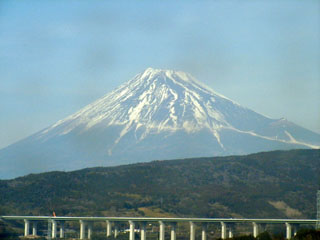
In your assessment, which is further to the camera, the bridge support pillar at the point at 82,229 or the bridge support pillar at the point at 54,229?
the bridge support pillar at the point at 82,229

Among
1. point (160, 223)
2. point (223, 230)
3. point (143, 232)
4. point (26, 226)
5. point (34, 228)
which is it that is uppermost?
point (160, 223)

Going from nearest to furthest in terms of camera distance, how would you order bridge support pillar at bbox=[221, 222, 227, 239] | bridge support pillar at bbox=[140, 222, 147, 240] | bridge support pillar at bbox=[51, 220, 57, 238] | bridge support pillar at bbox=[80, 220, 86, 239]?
bridge support pillar at bbox=[140, 222, 147, 240] → bridge support pillar at bbox=[221, 222, 227, 239] → bridge support pillar at bbox=[51, 220, 57, 238] → bridge support pillar at bbox=[80, 220, 86, 239]

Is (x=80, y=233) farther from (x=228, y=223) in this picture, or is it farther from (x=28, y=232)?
(x=228, y=223)

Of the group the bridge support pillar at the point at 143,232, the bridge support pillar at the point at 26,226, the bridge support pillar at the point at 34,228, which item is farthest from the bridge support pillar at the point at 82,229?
the bridge support pillar at the point at 143,232

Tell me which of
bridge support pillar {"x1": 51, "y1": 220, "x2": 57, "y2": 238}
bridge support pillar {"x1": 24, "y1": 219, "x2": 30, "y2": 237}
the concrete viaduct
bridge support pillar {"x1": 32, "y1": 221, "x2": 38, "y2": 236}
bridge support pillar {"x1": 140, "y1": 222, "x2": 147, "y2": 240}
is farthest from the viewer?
bridge support pillar {"x1": 32, "y1": 221, "x2": 38, "y2": 236}

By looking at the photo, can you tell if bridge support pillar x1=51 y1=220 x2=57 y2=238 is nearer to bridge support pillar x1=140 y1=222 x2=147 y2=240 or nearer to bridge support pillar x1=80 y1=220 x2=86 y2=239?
bridge support pillar x1=80 y1=220 x2=86 y2=239

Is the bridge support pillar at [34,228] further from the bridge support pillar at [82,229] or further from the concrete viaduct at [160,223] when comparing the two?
the bridge support pillar at [82,229]

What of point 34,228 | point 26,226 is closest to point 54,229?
point 34,228

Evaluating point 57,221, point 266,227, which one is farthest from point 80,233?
point 266,227

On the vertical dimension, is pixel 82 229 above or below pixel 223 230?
above

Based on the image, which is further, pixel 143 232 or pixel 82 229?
pixel 82 229

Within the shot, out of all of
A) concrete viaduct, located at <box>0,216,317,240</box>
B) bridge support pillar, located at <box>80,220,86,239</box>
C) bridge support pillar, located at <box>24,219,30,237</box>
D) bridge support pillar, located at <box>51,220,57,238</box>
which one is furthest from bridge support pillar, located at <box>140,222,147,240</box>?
bridge support pillar, located at <box>24,219,30,237</box>

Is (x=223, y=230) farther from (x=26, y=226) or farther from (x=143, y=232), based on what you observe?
(x=26, y=226)
